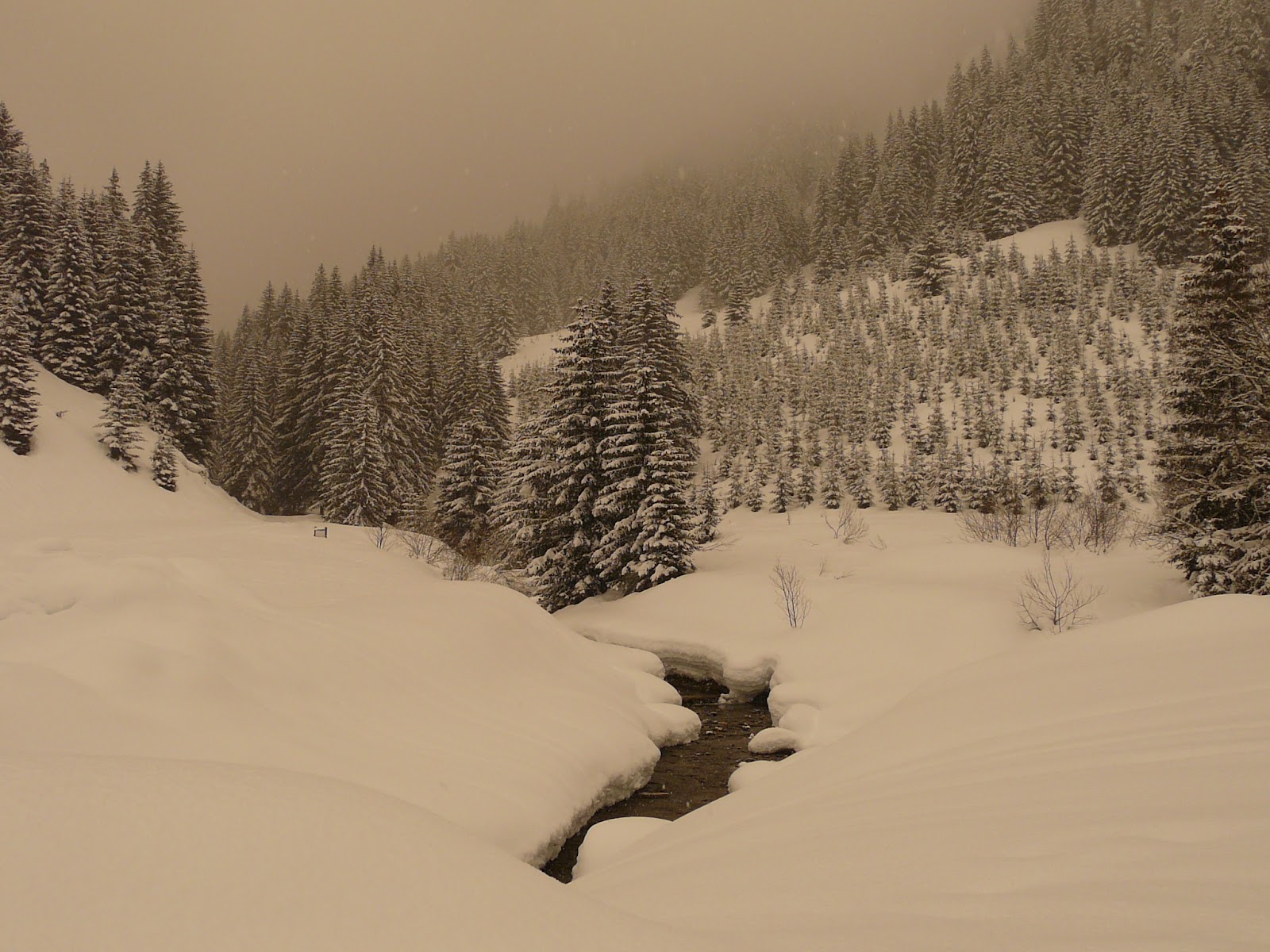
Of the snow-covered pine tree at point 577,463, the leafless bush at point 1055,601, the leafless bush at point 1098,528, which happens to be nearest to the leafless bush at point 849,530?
the leafless bush at point 1098,528

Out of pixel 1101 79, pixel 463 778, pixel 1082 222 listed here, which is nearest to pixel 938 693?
pixel 463 778

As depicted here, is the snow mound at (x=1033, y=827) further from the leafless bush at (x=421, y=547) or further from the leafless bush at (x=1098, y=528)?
the leafless bush at (x=421, y=547)

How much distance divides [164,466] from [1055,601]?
43.5m

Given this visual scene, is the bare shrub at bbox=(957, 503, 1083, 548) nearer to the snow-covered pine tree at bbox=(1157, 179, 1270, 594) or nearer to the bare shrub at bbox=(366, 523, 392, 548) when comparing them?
the snow-covered pine tree at bbox=(1157, 179, 1270, 594)

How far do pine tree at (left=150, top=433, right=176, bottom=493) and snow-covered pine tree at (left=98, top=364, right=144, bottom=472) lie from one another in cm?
103

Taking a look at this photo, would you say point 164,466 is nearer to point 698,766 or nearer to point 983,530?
point 698,766

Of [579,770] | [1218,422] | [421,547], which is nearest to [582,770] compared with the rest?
[579,770]

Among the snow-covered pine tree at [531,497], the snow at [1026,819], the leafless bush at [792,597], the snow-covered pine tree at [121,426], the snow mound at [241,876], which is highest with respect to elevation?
the snow-covered pine tree at [121,426]

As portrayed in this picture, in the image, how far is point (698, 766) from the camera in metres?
12.7

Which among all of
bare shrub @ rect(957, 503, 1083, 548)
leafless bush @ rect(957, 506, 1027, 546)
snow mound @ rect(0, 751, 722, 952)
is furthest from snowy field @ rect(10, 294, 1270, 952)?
leafless bush @ rect(957, 506, 1027, 546)

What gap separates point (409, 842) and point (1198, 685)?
581 centimetres

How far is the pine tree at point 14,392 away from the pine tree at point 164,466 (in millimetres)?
5324

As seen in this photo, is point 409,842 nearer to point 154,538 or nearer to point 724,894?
point 724,894

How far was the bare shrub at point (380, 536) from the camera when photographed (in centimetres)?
2769
